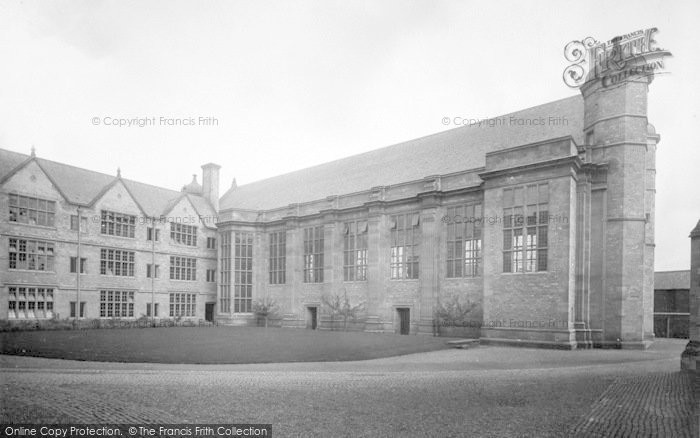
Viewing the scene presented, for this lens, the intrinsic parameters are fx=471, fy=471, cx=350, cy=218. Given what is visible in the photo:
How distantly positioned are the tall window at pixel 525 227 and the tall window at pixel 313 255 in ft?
50.9

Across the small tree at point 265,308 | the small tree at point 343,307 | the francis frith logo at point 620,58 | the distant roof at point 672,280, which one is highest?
the francis frith logo at point 620,58

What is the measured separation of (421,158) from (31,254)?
2684cm

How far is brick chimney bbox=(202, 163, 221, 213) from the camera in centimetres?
4506

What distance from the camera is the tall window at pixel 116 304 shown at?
1348 inches

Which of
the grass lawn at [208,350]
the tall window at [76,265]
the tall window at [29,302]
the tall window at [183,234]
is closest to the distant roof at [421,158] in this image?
the tall window at [183,234]

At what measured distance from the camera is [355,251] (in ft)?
108

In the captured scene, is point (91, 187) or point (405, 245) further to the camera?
point (91, 187)

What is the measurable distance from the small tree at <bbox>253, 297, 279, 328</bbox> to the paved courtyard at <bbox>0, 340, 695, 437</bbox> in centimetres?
2344

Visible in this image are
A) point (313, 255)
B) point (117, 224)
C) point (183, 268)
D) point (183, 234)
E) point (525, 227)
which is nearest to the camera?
point (525, 227)

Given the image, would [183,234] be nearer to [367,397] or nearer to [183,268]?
[183,268]

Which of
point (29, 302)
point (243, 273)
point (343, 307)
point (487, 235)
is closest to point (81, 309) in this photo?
point (29, 302)

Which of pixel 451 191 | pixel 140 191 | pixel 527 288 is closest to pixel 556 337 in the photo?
pixel 527 288

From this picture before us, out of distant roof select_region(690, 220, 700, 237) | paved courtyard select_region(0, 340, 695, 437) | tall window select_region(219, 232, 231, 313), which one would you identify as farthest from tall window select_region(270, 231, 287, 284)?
distant roof select_region(690, 220, 700, 237)

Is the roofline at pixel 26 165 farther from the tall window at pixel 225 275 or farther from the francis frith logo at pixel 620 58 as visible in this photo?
the francis frith logo at pixel 620 58
